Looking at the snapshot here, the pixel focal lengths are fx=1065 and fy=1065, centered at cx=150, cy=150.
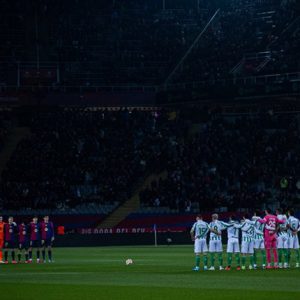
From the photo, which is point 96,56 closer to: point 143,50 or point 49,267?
point 143,50

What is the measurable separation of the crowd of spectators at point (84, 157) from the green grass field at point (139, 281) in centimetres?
2005

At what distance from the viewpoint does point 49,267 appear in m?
43.0

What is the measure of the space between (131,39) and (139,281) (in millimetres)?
47054

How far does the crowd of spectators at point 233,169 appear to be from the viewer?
A: 220 ft

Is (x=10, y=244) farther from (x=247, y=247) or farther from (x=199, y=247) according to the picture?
(x=247, y=247)

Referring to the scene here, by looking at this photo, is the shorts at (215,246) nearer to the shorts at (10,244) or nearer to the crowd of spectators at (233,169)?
the shorts at (10,244)

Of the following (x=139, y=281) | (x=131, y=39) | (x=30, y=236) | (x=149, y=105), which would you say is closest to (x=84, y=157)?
(x=149, y=105)

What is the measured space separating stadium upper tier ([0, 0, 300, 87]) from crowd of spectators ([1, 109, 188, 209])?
3.03 meters

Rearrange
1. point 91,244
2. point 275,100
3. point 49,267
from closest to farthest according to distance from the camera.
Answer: point 49,267 → point 91,244 → point 275,100

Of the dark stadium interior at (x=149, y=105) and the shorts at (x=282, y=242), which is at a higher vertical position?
the dark stadium interior at (x=149, y=105)

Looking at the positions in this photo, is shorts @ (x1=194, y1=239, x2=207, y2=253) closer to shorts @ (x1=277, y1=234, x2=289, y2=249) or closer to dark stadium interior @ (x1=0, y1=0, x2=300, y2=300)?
shorts @ (x1=277, y1=234, x2=289, y2=249)

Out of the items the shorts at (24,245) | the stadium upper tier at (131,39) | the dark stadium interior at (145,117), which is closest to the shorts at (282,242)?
the shorts at (24,245)

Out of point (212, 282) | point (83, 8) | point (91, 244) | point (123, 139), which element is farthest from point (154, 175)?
point (212, 282)

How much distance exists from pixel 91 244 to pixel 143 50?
63.4 feet
